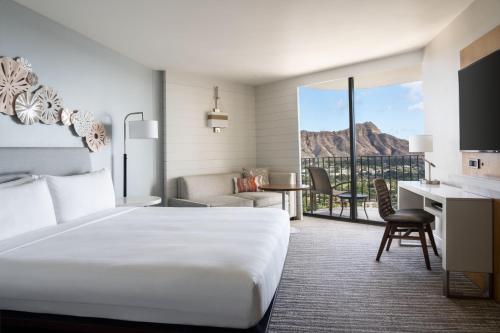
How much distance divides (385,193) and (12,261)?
336cm

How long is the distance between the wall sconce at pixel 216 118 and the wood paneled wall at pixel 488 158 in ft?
12.7

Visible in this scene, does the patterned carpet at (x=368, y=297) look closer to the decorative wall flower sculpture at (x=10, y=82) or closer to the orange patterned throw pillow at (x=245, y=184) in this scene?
the orange patterned throw pillow at (x=245, y=184)

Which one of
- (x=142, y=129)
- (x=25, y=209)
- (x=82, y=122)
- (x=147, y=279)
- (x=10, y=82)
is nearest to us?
(x=147, y=279)

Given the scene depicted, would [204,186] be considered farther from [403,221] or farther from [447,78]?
[447,78]

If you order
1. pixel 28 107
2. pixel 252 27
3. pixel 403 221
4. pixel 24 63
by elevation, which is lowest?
pixel 403 221

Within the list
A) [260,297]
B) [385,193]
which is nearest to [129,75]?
[385,193]

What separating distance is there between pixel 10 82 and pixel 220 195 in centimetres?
341

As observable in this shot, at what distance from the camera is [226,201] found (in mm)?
5000

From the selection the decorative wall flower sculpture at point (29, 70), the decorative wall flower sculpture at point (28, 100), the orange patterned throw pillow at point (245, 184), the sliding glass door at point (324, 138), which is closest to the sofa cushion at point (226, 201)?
the orange patterned throw pillow at point (245, 184)

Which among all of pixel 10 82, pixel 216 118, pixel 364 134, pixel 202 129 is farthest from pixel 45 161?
pixel 364 134

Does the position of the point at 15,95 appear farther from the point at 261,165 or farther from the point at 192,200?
the point at 261,165

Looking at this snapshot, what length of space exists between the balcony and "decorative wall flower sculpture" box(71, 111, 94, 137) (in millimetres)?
4247

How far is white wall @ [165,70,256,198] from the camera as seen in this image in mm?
5430

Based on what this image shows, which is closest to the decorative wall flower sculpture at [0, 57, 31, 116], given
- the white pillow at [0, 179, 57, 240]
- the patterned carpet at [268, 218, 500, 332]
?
the white pillow at [0, 179, 57, 240]
